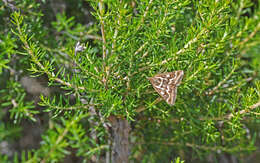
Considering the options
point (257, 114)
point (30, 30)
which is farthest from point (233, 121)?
point (30, 30)

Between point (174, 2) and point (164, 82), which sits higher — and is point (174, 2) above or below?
above

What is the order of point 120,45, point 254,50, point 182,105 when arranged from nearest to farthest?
point 120,45 → point 182,105 → point 254,50

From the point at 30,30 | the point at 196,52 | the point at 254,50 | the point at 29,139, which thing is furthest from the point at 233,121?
the point at 29,139

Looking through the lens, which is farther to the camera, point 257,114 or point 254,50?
point 254,50

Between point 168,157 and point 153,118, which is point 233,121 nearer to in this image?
point 153,118

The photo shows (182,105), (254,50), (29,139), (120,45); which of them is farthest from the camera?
(29,139)

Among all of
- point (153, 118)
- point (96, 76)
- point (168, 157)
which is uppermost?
point (96, 76)
